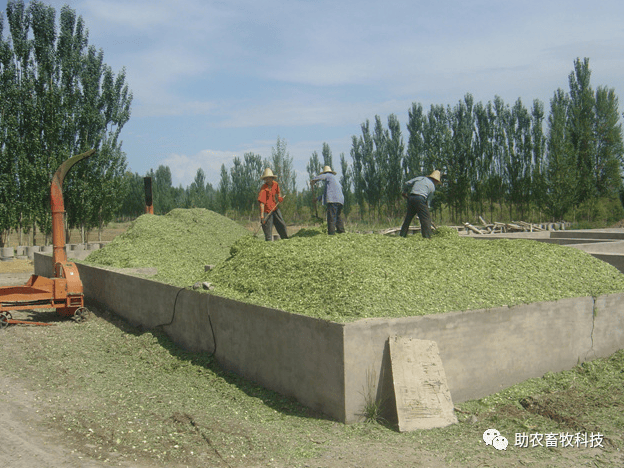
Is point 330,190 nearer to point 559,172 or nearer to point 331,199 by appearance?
point 331,199

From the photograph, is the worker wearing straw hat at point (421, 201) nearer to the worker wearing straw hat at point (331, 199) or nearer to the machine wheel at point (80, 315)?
the worker wearing straw hat at point (331, 199)

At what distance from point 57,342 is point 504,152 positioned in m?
23.8

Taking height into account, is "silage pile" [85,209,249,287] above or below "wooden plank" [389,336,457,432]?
above

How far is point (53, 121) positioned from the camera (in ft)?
53.2

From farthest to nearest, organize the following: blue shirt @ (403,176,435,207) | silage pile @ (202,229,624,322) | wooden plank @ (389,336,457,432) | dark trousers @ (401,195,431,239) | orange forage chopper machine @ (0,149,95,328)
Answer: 1. blue shirt @ (403,176,435,207)
2. dark trousers @ (401,195,431,239)
3. orange forage chopper machine @ (0,149,95,328)
4. silage pile @ (202,229,624,322)
5. wooden plank @ (389,336,457,432)

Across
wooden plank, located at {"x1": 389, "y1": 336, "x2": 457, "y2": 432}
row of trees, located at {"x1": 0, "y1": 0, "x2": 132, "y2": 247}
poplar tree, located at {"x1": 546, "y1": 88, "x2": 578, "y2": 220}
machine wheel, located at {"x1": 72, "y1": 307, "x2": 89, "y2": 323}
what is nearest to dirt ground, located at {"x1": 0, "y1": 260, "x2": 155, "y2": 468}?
wooden plank, located at {"x1": 389, "y1": 336, "x2": 457, "y2": 432}

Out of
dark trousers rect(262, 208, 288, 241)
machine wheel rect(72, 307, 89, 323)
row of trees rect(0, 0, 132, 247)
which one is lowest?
machine wheel rect(72, 307, 89, 323)

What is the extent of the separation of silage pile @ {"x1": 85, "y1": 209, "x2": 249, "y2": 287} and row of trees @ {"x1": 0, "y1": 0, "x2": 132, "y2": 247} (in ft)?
23.3

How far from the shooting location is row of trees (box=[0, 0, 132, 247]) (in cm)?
1548

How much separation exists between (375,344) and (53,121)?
1605 cm

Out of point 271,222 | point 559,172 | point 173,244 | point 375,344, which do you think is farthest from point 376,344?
point 559,172

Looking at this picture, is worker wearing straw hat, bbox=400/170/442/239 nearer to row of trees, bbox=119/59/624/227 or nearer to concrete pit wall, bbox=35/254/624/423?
concrete pit wall, bbox=35/254/624/423

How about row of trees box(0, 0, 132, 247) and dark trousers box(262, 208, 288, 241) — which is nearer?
dark trousers box(262, 208, 288, 241)

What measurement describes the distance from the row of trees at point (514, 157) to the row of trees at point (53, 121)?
7986 mm
